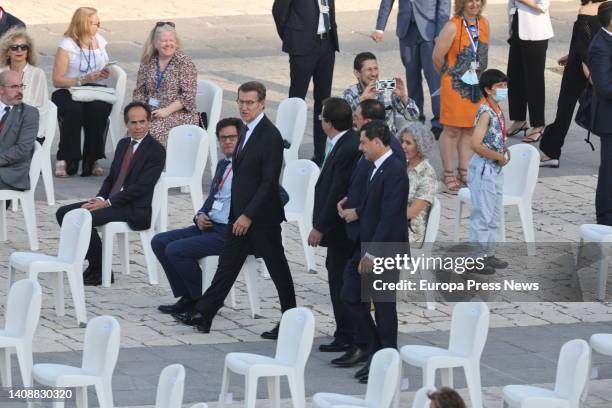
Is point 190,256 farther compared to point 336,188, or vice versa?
point 190,256

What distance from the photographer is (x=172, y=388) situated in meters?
8.99

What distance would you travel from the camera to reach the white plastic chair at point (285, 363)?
995cm

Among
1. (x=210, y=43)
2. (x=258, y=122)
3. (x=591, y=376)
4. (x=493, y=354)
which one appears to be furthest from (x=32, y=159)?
(x=210, y=43)

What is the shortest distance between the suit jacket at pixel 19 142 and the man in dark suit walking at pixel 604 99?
4.52 m

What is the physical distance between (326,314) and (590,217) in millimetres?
3496

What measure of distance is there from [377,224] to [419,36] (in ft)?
21.0

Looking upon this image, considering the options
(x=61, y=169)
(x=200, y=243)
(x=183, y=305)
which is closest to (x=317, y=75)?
(x=61, y=169)

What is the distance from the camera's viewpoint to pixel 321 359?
1154cm

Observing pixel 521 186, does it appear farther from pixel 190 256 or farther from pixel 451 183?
pixel 190 256

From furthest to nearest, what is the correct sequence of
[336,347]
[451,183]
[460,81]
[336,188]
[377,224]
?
[451,183] → [460,81] → [336,347] → [336,188] → [377,224]

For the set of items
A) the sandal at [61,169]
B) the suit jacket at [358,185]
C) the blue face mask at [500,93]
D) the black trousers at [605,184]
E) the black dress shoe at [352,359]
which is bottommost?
the black dress shoe at [352,359]

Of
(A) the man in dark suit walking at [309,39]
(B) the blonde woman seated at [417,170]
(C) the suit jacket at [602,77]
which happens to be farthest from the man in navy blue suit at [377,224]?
(A) the man in dark suit walking at [309,39]

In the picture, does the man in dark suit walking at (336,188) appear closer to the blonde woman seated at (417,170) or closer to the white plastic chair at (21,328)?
the blonde woman seated at (417,170)

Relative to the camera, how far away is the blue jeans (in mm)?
12391
